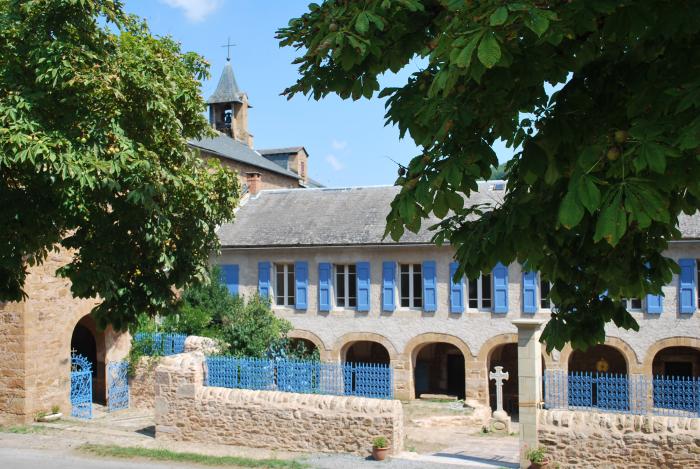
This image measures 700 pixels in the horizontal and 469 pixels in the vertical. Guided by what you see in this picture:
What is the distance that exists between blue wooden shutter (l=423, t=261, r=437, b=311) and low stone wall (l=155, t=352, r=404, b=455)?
7330 mm

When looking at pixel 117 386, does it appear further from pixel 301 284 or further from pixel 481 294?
pixel 481 294

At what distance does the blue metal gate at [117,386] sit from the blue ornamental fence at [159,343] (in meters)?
0.71

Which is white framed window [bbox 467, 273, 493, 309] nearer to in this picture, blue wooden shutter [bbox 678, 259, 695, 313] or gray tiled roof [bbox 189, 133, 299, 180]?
blue wooden shutter [bbox 678, 259, 695, 313]

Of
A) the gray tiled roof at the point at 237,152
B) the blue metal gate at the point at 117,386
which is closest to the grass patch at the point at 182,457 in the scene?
the blue metal gate at the point at 117,386

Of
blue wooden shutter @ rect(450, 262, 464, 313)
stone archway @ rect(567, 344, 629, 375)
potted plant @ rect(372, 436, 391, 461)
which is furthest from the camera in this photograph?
stone archway @ rect(567, 344, 629, 375)

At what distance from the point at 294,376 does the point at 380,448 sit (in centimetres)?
426

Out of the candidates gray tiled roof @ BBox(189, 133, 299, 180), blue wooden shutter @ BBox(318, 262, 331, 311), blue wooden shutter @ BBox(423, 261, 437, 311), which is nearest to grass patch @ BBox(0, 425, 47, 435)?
blue wooden shutter @ BBox(318, 262, 331, 311)

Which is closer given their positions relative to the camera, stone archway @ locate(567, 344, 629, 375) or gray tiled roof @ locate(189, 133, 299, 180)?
stone archway @ locate(567, 344, 629, 375)

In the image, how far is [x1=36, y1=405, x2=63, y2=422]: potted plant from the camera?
16641mm

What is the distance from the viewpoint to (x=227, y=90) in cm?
4506

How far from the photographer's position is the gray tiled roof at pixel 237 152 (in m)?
36.0

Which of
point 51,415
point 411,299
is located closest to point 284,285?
point 411,299

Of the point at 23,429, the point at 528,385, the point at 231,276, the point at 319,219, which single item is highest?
the point at 319,219

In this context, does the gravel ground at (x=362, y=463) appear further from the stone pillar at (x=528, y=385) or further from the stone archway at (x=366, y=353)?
the stone archway at (x=366, y=353)
